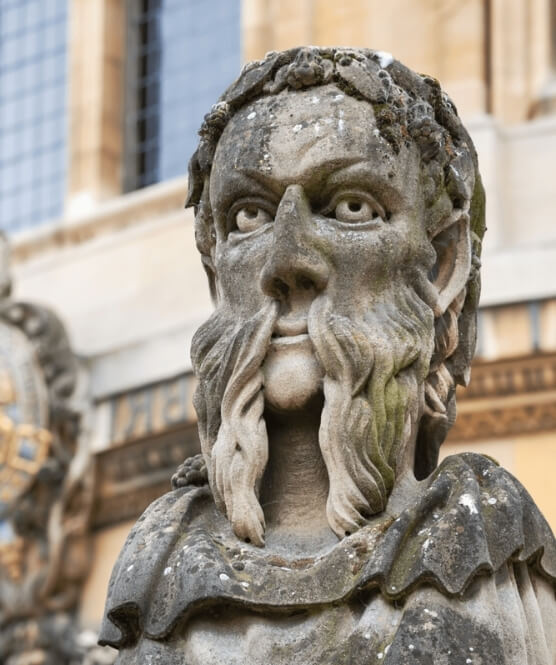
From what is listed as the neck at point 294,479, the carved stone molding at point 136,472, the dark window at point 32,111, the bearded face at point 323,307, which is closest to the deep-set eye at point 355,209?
the bearded face at point 323,307

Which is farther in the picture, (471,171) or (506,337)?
(506,337)

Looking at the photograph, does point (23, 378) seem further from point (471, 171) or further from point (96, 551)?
point (471, 171)

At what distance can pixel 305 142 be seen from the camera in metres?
5.68

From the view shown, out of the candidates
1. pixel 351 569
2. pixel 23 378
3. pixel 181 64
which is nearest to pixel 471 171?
pixel 351 569

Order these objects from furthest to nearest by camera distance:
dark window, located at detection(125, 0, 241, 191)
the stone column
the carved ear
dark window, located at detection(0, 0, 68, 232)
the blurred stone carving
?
dark window, located at detection(0, 0, 68, 232)
the stone column
dark window, located at detection(125, 0, 241, 191)
the blurred stone carving
the carved ear

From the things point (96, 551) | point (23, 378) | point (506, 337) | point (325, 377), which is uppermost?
point (325, 377)

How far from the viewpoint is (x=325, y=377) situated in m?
5.55

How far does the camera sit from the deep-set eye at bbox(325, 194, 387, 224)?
564cm

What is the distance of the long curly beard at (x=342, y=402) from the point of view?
5477 mm

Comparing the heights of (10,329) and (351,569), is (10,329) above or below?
below

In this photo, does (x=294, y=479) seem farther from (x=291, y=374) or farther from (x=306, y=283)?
(x=306, y=283)

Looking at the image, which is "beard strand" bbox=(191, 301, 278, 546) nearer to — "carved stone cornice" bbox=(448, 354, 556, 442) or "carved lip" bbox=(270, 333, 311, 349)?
"carved lip" bbox=(270, 333, 311, 349)

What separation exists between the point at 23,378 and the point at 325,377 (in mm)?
11843

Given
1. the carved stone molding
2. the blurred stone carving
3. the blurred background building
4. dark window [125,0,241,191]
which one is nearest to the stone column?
the blurred background building
